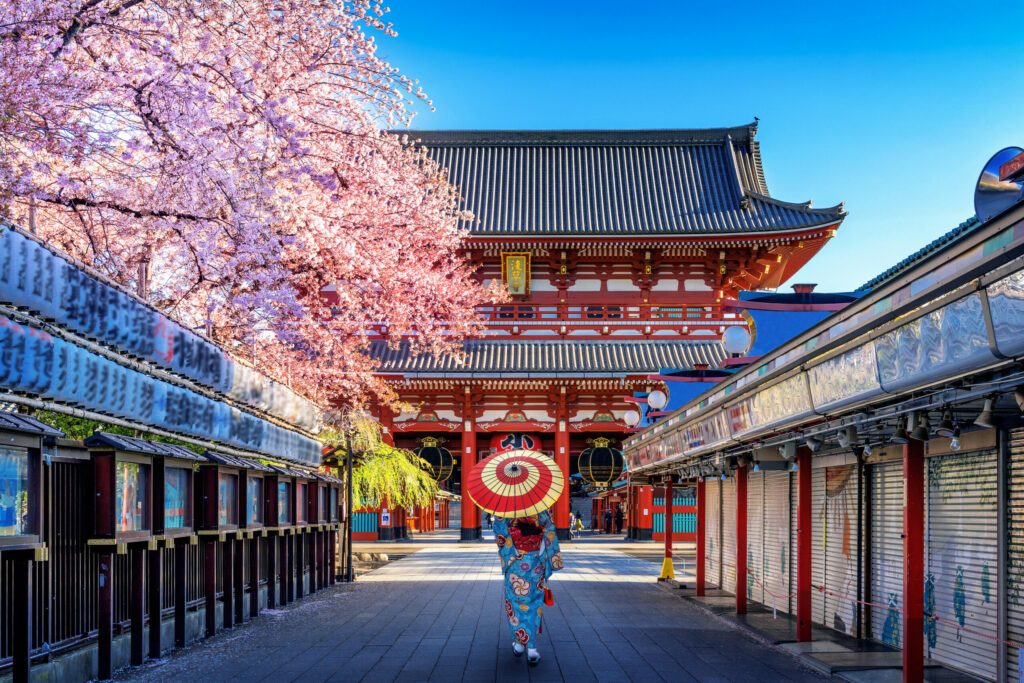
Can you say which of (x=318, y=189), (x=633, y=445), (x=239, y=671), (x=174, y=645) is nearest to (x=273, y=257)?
(x=318, y=189)

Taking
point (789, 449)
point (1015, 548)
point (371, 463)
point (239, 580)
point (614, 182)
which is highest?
point (614, 182)

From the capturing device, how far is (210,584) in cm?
1247

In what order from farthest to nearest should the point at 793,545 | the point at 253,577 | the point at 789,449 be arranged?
the point at 793,545 < the point at 253,577 < the point at 789,449

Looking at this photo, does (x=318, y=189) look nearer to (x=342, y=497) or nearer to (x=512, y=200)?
(x=342, y=497)

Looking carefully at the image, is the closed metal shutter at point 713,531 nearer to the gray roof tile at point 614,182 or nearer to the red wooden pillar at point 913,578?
the red wooden pillar at point 913,578

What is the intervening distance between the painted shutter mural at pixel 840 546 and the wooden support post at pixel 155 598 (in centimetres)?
740

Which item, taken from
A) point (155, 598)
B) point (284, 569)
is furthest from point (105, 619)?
point (284, 569)

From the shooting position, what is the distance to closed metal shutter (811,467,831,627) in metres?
14.2

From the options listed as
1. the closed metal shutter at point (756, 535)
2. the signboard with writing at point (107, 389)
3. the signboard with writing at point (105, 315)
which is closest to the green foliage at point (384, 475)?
the closed metal shutter at point (756, 535)

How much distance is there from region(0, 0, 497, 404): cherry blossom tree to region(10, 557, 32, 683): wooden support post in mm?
4871

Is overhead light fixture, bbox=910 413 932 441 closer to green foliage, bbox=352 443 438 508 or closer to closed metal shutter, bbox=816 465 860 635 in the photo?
closed metal shutter, bbox=816 465 860 635

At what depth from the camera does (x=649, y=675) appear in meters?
10.1

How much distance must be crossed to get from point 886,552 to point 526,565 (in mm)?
3805

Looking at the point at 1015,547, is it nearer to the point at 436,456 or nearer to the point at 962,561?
the point at 962,561
